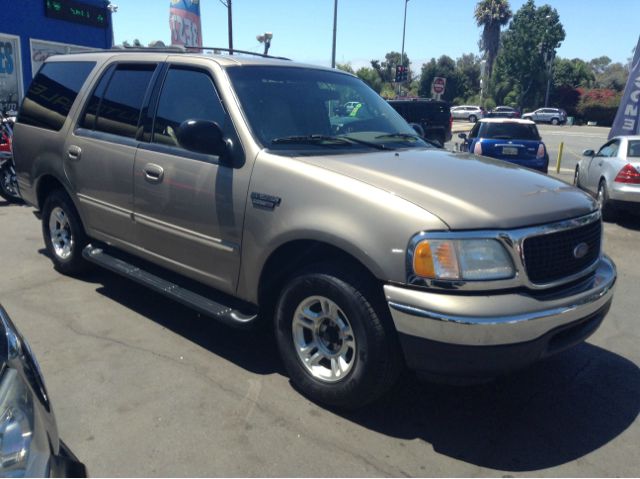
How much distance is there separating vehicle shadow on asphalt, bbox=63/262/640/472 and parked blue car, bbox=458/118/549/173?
366 inches

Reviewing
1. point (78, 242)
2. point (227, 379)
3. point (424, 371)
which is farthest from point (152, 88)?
point (424, 371)

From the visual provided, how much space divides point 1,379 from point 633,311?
16.9 feet

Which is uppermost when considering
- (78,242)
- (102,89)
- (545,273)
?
(102,89)

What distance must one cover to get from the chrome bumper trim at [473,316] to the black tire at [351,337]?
154 millimetres

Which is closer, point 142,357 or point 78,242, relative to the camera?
point 142,357

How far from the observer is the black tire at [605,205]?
9406mm

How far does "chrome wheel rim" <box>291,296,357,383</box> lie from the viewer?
10.8 feet

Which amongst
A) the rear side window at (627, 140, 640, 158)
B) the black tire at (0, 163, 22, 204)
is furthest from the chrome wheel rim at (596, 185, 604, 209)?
the black tire at (0, 163, 22, 204)

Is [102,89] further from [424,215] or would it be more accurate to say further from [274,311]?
[424,215]

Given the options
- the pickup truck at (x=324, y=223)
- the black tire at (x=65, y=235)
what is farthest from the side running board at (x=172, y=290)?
the black tire at (x=65, y=235)

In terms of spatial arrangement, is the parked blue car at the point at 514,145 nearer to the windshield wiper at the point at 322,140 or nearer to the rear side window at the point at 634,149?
the rear side window at the point at 634,149

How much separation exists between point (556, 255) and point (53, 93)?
4.59 m

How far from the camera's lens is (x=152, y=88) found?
4461 mm

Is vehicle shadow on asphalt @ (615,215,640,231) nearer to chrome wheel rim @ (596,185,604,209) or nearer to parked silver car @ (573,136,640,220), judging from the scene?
parked silver car @ (573,136,640,220)
